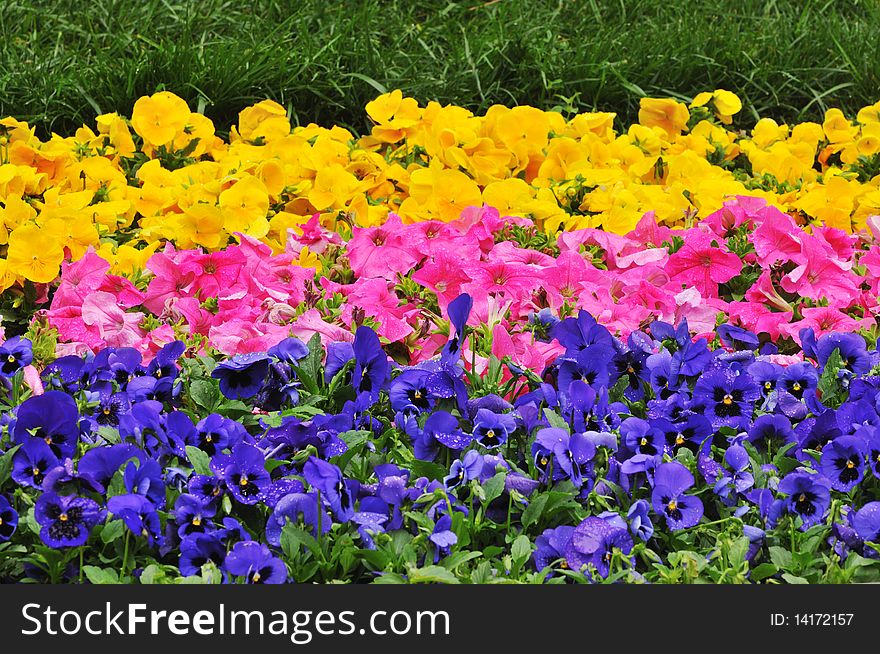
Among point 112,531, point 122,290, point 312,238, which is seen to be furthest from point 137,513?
point 312,238

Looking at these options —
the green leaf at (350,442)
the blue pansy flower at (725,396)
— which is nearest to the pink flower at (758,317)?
the blue pansy flower at (725,396)

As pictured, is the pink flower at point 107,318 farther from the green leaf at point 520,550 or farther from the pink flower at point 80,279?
the green leaf at point 520,550

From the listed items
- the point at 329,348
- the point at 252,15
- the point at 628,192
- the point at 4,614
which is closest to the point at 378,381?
the point at 329,348

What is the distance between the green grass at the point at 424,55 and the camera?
13.4ft

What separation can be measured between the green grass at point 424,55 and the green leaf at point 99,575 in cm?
257

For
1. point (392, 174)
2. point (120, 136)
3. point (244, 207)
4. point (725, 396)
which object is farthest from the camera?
point (120, 136)

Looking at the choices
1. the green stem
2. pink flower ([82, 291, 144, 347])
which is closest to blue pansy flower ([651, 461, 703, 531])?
the green stem

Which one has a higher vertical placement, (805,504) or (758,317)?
(805,504)

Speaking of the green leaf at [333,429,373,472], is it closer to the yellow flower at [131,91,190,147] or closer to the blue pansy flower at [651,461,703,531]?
the blue pansy flower at [651,461,703,531]

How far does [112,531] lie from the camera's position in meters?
1.70

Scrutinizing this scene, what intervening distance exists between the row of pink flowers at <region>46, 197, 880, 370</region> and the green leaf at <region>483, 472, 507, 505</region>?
56 centimetres

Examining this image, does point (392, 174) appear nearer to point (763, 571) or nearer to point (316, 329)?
point (316, 329)

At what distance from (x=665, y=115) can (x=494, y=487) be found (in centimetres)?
241

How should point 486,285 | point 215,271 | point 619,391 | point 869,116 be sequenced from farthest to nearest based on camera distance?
1. point 869,116
2. point 215,271
3. point 486,285
4. point 619,391
